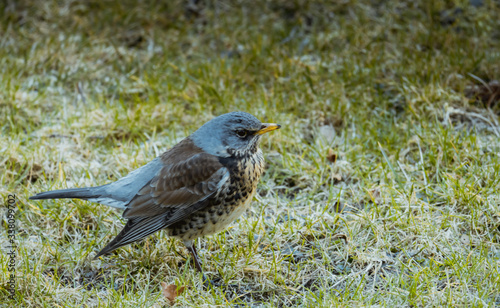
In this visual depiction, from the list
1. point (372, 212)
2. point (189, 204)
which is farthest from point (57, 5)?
point (372, 212)

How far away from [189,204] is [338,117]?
214cm

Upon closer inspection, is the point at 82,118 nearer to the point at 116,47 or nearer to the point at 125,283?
the point at 116,47

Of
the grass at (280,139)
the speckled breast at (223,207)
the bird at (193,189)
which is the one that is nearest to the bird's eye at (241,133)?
the bird at (193,189)

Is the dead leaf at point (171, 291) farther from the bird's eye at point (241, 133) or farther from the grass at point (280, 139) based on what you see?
the bird's eye at point (241, 133)

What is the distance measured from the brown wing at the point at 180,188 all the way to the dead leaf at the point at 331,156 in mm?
1349

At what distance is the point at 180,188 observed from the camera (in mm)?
3658

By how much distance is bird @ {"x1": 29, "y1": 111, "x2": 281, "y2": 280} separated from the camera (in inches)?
142

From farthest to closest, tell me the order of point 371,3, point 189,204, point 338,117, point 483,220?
point 371,3
point 338,117
point 483,220
point 189,204

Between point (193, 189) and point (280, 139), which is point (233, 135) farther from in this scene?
point (280, 139)

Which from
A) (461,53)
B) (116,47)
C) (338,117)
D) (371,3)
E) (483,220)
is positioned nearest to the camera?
(483,220)

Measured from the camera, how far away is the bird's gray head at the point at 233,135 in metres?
3.78

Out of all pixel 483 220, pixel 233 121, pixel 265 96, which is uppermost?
pixel 233 121

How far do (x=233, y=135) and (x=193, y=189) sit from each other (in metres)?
0.49

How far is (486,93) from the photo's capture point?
5.25 metres
